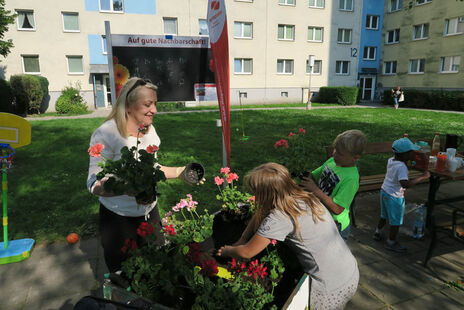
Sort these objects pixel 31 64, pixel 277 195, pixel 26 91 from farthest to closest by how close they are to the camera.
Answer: pixel 31 64 → pixel 26 91 → pixel 277 195

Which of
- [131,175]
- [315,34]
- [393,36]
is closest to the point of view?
[131,175]

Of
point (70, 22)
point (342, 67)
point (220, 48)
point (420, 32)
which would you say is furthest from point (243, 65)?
point (220, 48)

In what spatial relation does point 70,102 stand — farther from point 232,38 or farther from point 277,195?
point 277,195

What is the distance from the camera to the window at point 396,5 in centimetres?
3025

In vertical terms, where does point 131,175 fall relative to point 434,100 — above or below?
below

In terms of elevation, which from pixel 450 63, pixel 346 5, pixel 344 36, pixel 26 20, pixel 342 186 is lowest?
pixel 342 186

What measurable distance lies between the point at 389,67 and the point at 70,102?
29380mm

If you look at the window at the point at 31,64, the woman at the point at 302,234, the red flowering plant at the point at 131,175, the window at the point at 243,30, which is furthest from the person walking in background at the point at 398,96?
the window at the point at 31,64

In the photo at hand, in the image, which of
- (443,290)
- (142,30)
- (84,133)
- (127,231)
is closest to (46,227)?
(127,231)

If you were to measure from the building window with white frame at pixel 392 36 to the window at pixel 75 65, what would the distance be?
93.7ft

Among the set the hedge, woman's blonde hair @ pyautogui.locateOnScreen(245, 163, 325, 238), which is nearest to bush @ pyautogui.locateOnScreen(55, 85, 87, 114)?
woman's blonde hair @ pyautogui.locateOnScreen(245, 163, 325, 238)

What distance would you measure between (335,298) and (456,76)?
98.0ft

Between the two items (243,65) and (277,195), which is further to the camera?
(243,65)

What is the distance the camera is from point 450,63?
25828mm
